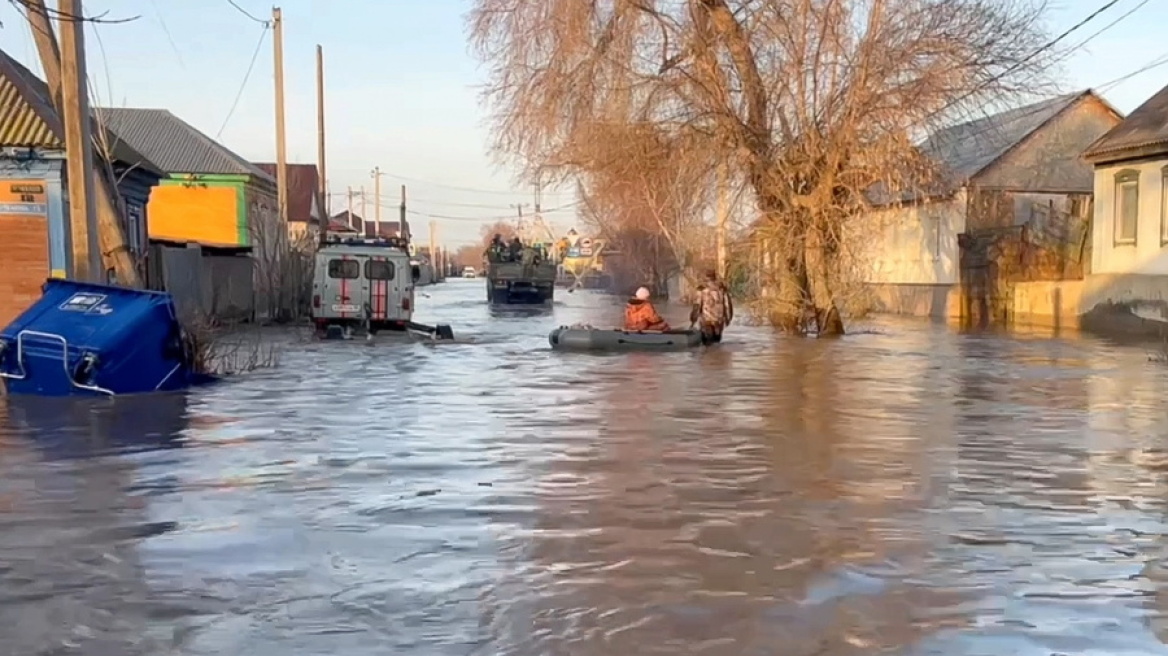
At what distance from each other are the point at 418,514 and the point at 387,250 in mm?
20019

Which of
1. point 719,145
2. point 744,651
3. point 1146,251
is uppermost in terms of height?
point 719,145

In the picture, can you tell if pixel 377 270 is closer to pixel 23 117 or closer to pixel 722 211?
pixel 23 117

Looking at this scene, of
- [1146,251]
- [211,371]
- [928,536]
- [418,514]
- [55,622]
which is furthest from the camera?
[1146,251]

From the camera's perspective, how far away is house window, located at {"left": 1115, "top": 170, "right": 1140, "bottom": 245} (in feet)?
103

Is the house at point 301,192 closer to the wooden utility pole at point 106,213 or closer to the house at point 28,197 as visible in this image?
the house at point 28,197

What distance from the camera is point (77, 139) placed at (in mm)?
15555

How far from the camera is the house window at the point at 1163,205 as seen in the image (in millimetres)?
29891

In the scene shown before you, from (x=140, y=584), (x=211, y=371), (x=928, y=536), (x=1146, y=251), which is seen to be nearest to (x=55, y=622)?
(x=140, y=584)

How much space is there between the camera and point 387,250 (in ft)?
91.0

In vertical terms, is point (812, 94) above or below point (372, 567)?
above

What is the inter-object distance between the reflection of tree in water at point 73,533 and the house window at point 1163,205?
83.8ft

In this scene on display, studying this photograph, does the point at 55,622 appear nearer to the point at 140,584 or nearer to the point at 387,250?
the point at 140,584

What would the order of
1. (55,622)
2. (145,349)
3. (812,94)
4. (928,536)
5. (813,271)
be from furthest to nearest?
(813,271) → (812,94) → (145,349) → (928,536) → (55,622)

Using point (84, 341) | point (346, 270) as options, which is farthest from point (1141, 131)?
point (84, 341)
